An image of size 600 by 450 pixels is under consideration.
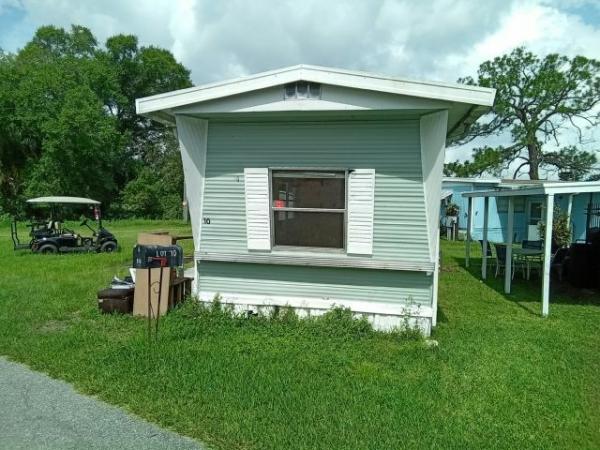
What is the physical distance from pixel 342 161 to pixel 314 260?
124cm

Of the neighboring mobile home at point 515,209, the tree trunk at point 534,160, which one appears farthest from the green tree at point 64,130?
the tree trunk at point 534,160

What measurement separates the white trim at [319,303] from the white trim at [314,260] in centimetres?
46

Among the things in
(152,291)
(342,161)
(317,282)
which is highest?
(342,161)

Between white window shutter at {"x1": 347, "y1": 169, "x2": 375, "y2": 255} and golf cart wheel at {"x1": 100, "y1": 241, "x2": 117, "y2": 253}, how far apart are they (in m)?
9.73

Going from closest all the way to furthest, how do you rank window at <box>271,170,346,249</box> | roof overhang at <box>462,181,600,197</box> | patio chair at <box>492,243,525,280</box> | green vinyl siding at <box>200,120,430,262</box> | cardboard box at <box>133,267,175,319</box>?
green vinyl siding at <box>200,120,430,262</box> → window at <box>271,170,346,249</box> → cardboard box at <box>133,267,175,319</box> → roof overhang at <box>462,181,600,197</box> → patio chair at <box>492,243,525,280</box>

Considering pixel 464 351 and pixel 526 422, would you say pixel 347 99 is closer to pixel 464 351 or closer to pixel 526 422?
pixel 464 351

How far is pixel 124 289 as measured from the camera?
628 cm

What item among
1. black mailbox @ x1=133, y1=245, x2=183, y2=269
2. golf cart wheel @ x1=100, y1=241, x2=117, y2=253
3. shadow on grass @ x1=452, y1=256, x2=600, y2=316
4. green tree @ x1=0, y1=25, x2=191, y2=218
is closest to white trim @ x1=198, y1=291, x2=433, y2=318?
black mailbox @ x1=133, y1=245, x2=183, y2=269

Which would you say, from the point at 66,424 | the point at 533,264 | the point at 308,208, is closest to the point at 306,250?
the point at 308,208

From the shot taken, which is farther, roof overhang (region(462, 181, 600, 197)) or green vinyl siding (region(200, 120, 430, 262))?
roof overhang (region(462, 181, 600, 197))

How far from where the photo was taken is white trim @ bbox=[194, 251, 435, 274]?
5.39 metres

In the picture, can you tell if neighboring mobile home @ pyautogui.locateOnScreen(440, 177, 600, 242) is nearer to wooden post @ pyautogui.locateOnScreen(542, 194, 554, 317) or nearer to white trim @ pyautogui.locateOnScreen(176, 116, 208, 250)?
wooden post @ pyautogui.locateOnScreen(542, 194, 554, 317)

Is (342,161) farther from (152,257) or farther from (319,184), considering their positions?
(152,257)

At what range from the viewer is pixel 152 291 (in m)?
5.95
